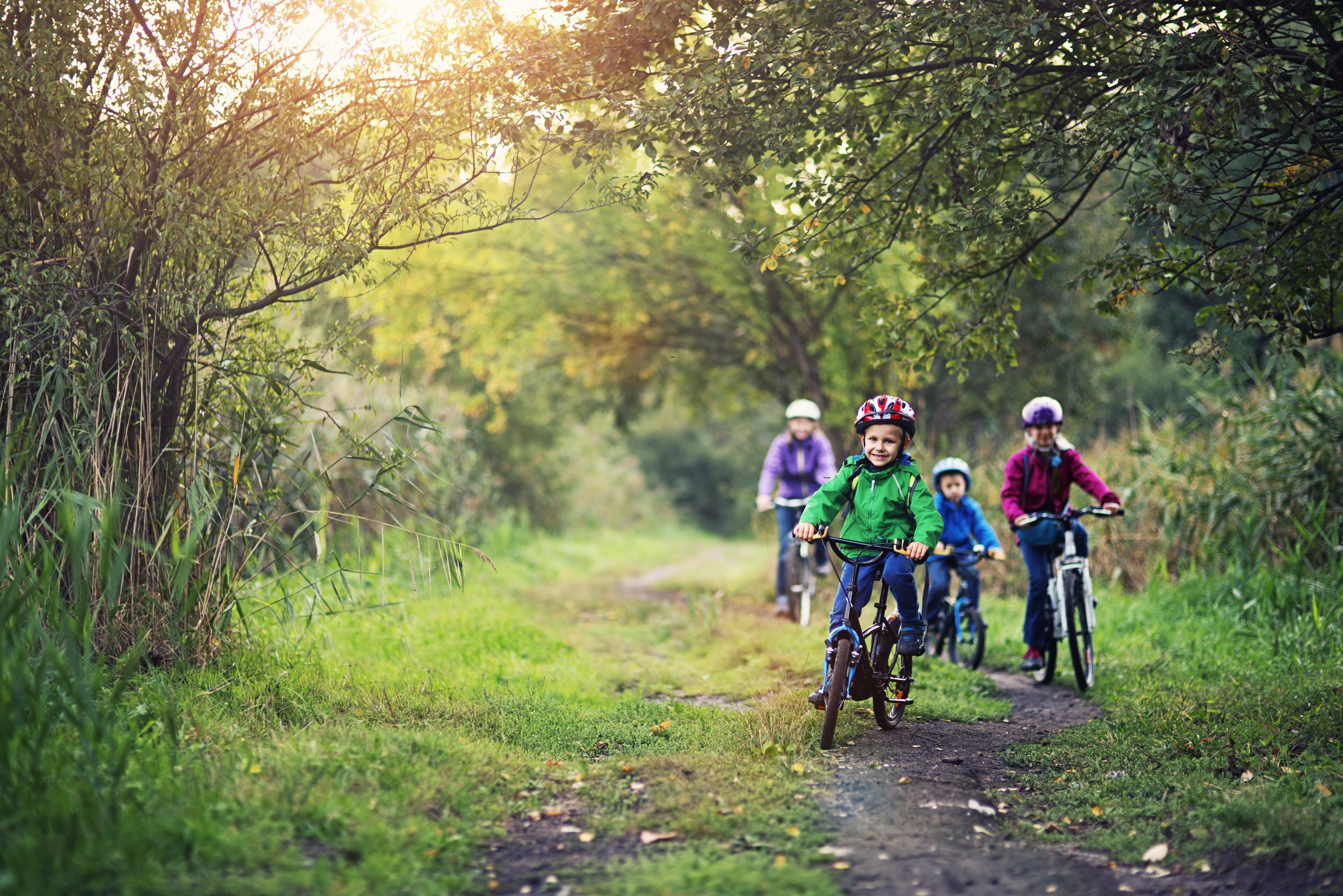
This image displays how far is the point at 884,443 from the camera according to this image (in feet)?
17.9

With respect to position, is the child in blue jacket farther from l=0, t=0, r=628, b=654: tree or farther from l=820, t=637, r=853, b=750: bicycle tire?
l=0, t=0, r=628, b=654: tree

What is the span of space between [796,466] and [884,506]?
435cm

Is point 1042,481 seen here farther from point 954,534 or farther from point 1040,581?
point 954,534

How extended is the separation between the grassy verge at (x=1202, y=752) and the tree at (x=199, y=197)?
439cm

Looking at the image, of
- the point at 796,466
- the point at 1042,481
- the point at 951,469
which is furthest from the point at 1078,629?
the point at 796,466

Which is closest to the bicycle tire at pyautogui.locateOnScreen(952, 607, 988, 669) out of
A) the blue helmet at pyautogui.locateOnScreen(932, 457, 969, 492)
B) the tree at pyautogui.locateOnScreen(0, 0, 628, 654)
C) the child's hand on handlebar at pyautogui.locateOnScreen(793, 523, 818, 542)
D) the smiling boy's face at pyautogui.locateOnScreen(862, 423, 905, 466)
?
the blue helmet at pyautogui.locateOnScreen(932, 457, 969, 492)

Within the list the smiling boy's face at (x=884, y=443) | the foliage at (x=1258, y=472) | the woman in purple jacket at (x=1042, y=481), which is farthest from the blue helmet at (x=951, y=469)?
the foliage at (x=1258, y=472)

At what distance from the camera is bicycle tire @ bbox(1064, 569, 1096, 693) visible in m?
6.83

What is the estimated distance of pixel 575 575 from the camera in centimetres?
1661

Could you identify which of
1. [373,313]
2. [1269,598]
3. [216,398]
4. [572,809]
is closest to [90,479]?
[216,398]

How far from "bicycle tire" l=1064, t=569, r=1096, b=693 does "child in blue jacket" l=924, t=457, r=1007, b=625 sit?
113cm

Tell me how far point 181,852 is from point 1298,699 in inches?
233

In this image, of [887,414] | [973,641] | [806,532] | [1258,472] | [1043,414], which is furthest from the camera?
[1258,472]

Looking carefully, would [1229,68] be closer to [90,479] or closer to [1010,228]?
[1010,228]
